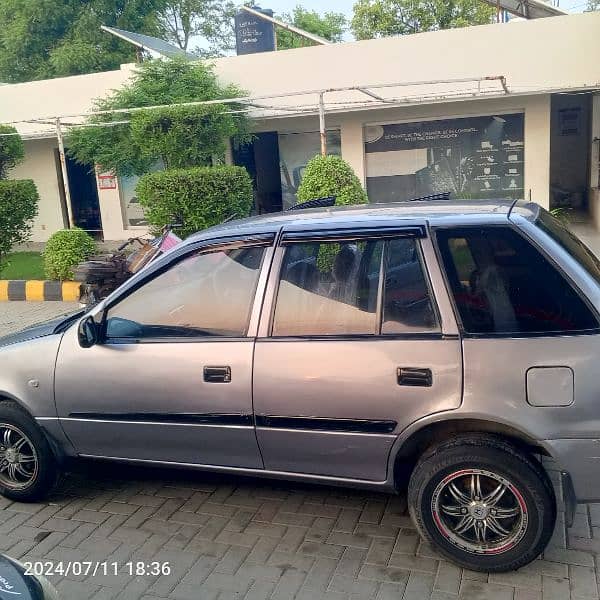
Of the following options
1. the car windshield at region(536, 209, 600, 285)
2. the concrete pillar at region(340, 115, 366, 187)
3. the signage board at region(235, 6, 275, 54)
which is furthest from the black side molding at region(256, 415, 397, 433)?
the signage board at region(235, 6, 275, 54)

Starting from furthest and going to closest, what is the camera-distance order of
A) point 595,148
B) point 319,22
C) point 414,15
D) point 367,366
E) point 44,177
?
point 319,22 → point 414,15 → point 44,177 → point 595,148 → point 367,366

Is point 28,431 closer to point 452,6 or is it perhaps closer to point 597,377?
point 597,377

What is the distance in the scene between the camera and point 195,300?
372 centimetres

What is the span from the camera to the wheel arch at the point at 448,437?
310 centimetres

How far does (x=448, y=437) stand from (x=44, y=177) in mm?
17349

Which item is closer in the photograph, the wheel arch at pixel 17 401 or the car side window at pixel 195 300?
the car side window at pixel 195 300

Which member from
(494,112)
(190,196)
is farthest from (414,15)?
(190,196)

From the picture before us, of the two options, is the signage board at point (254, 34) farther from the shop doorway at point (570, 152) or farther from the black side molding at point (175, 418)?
the black side molding at point (175, 418)

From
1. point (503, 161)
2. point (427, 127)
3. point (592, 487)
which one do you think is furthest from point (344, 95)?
point (592, 487)

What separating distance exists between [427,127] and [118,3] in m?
19.3

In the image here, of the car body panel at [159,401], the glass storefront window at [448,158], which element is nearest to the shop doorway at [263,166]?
the glass storefront window at [448,158]

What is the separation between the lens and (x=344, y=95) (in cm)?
1380

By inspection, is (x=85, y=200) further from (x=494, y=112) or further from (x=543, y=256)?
(x=543, y=256)

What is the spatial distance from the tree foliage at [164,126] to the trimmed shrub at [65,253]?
2165 mm
